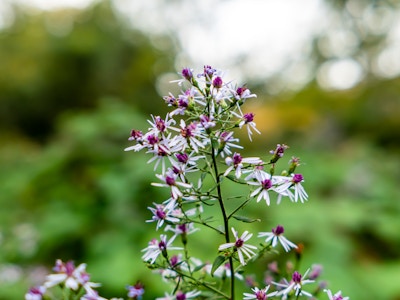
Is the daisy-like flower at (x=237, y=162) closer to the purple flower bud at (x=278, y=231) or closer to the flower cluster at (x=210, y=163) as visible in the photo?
the flower cluster at (x=210, y=163)

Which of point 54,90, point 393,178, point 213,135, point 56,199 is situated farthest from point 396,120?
point 213,135

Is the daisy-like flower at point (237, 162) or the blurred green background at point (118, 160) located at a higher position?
the blurred green background at point (118, 160)

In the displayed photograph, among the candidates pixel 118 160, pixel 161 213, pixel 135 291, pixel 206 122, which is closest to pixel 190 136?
pixel 206 122

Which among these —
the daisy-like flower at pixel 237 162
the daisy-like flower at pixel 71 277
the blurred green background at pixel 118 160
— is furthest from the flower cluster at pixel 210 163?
the blurred green background at pixel 118 160

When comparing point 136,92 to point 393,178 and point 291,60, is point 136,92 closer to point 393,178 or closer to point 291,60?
point 393,178

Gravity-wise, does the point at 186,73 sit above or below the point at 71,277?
above

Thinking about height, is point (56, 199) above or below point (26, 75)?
below

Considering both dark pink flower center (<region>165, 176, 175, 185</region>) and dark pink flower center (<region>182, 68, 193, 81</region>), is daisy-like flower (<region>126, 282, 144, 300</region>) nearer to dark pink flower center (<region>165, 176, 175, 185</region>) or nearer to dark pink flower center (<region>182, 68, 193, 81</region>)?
dark pink flower center (<region>165, 176, 175, 185</region>)

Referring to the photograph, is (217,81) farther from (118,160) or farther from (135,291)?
(118,160)
